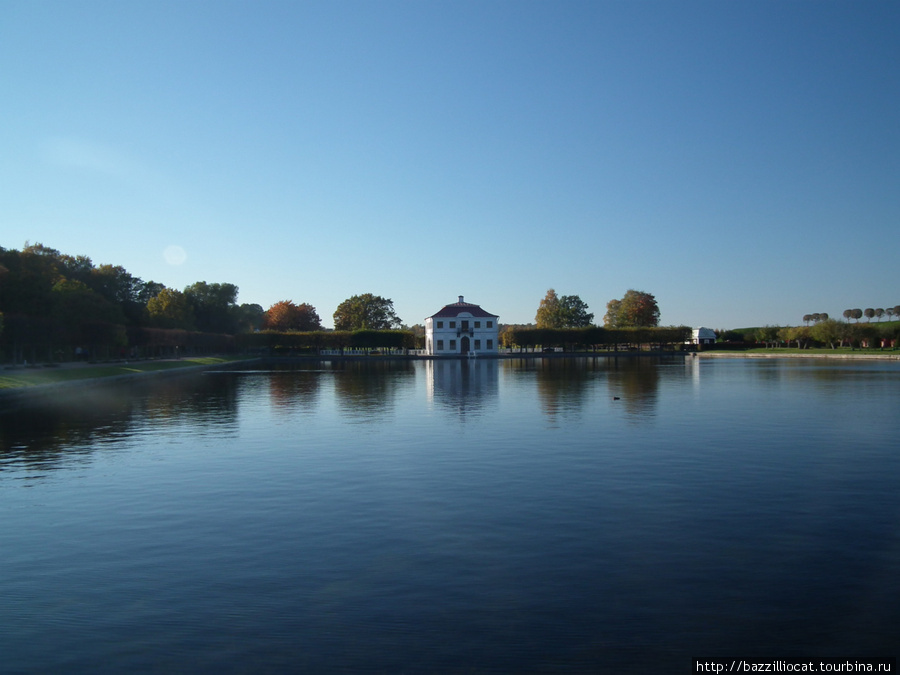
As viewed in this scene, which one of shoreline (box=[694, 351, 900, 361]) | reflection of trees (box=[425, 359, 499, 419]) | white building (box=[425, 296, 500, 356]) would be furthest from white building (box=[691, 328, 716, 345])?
reflection of trees (box=[425, 359, 499, 419])

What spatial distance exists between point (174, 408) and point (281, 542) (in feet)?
65.5

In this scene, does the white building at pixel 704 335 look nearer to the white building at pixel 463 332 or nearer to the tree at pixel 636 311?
the tree at pixel 636 311

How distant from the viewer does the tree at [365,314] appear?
121 metres

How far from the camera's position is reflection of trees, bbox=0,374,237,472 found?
1633cm

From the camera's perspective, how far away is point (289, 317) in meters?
132

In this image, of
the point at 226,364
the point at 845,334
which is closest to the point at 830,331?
the point at 845,334

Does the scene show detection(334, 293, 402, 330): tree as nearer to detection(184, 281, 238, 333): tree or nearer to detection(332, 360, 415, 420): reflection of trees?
detection(184, 281, 238, 333): tree

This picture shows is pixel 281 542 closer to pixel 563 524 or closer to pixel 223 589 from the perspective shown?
pixel 223 589

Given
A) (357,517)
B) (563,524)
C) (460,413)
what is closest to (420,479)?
(357,517)

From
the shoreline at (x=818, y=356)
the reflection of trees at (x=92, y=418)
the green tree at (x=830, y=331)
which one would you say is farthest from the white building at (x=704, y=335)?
the reflection of trees at (x=92, y=418)

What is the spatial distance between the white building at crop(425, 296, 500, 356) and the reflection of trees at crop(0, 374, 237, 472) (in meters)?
63.5

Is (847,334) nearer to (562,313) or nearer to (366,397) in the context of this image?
(562,313)

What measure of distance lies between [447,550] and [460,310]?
93175 mm

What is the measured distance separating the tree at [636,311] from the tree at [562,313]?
638cm
